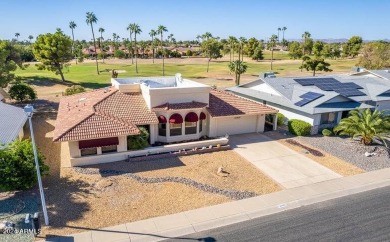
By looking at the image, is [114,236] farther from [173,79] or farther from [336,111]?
[336,111]

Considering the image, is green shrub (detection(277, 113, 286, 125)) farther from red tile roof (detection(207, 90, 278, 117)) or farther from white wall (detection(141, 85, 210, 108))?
white wall (detection(141, 85, 210, 108))

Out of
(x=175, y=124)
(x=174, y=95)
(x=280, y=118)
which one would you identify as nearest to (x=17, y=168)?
(x=175, y=124)

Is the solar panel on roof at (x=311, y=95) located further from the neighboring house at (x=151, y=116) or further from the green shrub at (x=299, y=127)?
the neighboring house at (x=151, y=116)

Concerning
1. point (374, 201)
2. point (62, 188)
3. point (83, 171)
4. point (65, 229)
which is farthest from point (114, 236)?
point (374, 201)

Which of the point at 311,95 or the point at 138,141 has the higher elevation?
the point at 311,95

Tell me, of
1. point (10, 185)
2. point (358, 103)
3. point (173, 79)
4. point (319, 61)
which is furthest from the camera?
point (319, 61)

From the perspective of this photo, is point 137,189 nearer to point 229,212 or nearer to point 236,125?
point 229,212

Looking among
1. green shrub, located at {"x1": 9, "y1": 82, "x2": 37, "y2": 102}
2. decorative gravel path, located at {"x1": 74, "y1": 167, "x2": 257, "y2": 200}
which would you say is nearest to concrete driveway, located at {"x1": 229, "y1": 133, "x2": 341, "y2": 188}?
decorative gravel path, located at {"x1": 74, "y1": 167, "x2": 257, "y2": 200}
